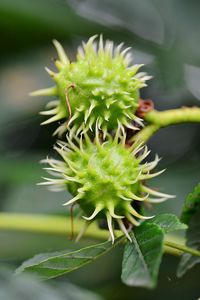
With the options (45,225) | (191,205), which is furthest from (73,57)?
(191,205)

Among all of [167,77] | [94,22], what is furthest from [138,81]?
[94,22]

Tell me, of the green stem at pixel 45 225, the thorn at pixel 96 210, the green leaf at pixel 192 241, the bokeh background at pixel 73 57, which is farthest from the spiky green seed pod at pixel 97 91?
the bokeh background at pixel 73 57

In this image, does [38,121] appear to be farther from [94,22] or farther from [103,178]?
[103,178]

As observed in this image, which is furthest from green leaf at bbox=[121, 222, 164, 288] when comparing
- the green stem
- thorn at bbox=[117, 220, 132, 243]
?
the green stem

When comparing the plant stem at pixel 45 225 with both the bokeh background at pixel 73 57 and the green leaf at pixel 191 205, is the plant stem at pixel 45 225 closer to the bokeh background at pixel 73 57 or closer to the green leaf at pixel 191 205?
the bokeh background at pixel 73 57

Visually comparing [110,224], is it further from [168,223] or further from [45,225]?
[45,225]

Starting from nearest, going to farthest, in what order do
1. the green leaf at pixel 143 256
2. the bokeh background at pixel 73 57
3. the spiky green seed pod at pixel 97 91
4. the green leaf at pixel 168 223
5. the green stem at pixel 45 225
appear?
the green leaf at pixel 143 256 < the green leaf at pixel 168 223 < the spiky green seed pod at pixel 97 91 < the green stem at pixel 45 225 < the bokeh background at pixel 73 57
